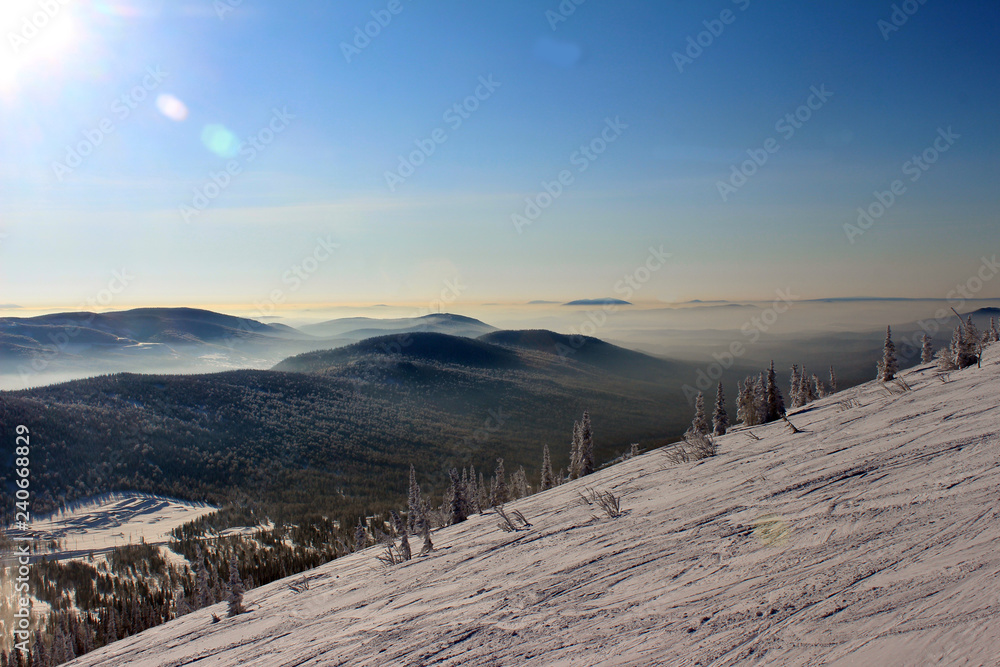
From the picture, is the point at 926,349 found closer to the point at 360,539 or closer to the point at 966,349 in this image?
the point at 966,349

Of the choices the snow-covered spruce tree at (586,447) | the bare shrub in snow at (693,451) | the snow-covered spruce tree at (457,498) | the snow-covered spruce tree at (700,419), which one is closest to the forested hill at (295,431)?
the snow-covered spruce tree at (586,447)

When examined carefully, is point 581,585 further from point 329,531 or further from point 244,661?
point 329,531

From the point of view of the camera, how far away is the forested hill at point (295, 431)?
66375 millimetres

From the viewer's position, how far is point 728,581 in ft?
13.8

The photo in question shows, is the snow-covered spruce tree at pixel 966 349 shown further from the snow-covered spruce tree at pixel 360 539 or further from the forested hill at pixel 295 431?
the forested hill at pixel 295 431

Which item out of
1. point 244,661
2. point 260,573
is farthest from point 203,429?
point 244,661

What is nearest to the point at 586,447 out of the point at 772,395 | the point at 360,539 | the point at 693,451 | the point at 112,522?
the point at 772,395

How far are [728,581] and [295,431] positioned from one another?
106 meters

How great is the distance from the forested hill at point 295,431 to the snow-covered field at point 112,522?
3373mm

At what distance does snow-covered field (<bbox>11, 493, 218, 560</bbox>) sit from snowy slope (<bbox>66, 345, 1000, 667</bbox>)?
162ft

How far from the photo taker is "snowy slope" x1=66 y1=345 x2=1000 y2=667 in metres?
3.19

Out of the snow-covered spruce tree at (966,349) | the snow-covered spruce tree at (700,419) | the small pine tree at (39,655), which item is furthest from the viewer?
the snow-covered spruce tree at (700,419)

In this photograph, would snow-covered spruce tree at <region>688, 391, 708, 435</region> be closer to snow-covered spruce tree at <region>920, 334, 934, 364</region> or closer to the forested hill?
snow-covered spruce tree at <region>920, 334, 934, 364</region>

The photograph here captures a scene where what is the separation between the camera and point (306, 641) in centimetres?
573
